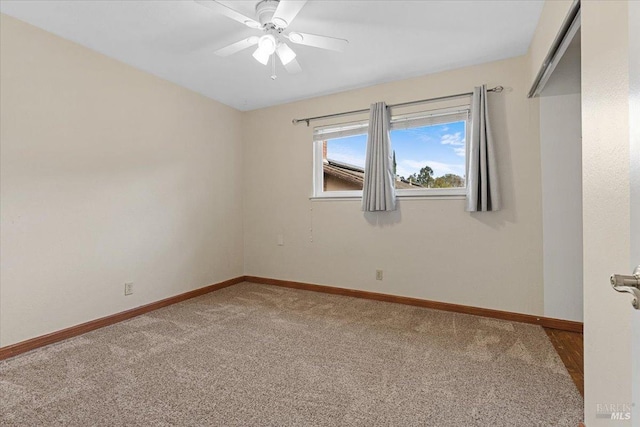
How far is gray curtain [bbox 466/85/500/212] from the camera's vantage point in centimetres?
267

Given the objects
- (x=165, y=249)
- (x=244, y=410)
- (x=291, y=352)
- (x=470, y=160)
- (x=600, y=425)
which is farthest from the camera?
(x=165, y=249)

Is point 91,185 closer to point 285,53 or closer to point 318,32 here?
point 285,53

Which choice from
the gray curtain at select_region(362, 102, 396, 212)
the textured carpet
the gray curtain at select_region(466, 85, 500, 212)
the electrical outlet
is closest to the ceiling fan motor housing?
the gray curtain at select_region(362, 102, 396, 212)

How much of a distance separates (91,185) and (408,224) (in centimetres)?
299

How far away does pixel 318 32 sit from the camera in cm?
236

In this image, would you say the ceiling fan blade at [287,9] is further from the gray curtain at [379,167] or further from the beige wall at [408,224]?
the beige wall at [408,224]

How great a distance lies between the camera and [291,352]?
6.97 ft

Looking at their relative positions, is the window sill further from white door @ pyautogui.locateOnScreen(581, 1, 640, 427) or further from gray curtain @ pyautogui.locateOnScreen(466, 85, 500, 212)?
white door @ pyautogui.locateOnScreen(581, 1, 640, 427)

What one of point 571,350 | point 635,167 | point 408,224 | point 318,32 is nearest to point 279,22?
point 318,32

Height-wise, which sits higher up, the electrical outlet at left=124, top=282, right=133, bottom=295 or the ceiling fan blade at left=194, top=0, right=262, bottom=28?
the ceiling fan blade at left=194, top=0, right=262, bottom=28

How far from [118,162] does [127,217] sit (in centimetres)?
52

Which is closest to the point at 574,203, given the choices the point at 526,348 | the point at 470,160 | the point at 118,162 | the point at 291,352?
the point at 470,160

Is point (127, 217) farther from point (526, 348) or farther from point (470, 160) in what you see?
point (526, 348)

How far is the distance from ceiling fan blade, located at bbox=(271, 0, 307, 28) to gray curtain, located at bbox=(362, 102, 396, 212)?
156 cm
